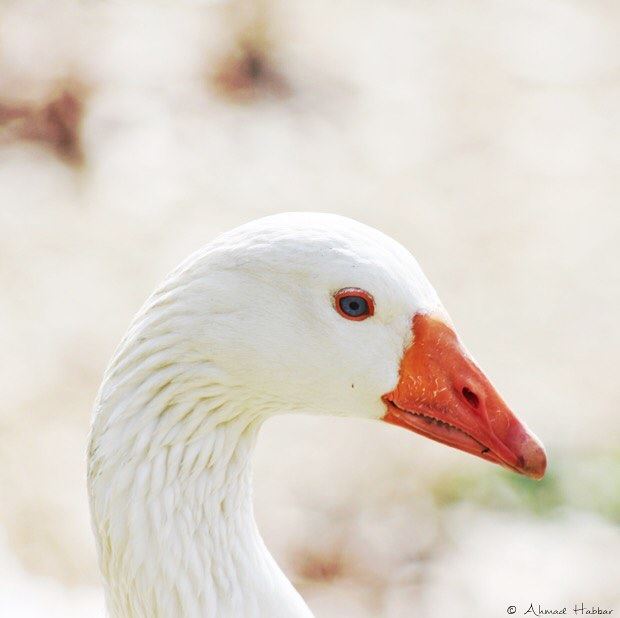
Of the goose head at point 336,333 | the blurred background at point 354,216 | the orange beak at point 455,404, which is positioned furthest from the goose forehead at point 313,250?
the blurred background at point 354,216

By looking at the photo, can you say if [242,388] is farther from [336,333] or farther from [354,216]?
[354,216]

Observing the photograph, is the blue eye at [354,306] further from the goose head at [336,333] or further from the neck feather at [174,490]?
the neck feather at [174,490]

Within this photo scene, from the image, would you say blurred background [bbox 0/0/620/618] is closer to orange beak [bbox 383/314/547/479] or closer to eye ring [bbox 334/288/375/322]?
orange beak [bbox 383/314/547/479]

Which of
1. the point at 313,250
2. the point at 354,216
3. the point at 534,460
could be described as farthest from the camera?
the point at 354,216

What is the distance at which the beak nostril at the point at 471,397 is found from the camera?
6.86 ft

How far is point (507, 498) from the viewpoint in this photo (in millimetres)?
3926

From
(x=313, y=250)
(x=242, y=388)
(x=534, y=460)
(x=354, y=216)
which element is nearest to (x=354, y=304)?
(x=313, y=250)

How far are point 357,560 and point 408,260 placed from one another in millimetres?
1930

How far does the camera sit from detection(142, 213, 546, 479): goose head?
1.99 m

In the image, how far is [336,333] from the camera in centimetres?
203

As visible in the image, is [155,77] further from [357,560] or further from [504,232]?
[357,560]

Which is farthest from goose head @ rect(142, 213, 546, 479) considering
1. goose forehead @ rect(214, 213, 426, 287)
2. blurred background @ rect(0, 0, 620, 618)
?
blurred background @ rect(0, 0, 620, 618)

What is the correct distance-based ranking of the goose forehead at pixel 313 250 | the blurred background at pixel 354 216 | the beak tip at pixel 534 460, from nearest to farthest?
the goose forehead at pixel 313 250 < the beak tip at pixel 534 460 < the blurred background at pixel 354 216

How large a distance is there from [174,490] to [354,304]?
49cm
